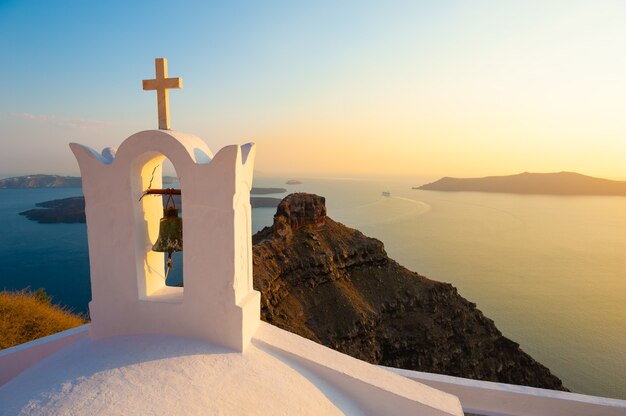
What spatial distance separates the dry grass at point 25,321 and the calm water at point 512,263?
35018 millimetres

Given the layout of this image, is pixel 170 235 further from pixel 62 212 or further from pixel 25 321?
pixel 62 212

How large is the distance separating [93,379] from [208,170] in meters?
1.81

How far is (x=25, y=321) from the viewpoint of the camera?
30.1 ft

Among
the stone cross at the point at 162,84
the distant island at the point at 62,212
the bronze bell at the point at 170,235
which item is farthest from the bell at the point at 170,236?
the distant island at the point at 62,212

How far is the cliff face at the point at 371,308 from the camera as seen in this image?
25.4m

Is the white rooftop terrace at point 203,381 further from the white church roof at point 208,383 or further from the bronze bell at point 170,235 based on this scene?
the bronze bell at point 170,235

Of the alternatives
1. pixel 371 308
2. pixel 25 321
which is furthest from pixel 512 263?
pixel 25 321

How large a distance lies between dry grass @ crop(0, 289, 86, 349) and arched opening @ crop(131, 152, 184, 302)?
7.48 meters

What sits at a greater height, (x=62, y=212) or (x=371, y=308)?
(x=62, y=212)

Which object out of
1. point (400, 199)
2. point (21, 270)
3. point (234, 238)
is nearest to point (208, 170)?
point (234, 238)

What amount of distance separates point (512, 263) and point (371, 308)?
50.2 m

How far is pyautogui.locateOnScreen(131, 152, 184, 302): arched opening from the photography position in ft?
11.2

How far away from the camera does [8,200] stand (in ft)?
302

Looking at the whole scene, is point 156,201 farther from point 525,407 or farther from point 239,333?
point 525,407
